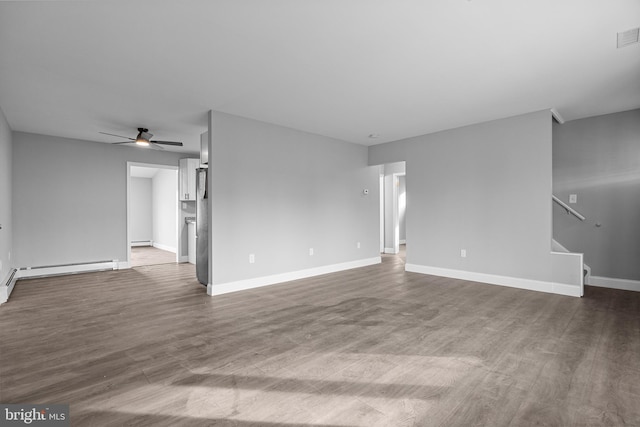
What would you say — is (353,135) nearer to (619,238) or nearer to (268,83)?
(268,83)

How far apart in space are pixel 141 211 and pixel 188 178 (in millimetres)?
4634

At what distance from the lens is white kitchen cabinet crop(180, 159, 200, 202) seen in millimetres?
7203

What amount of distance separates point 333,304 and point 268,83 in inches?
110

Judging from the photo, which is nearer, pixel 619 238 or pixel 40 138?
pixel 619 238

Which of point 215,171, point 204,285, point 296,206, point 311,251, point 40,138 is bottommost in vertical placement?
point 204,285

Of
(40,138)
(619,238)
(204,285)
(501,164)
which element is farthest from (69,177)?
(619,238)

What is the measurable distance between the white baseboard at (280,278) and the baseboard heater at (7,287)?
8.35 ft

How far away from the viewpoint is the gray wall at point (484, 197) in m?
4.45

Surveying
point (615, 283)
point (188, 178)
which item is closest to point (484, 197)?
point (615, 283)

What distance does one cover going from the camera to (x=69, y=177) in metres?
5.95

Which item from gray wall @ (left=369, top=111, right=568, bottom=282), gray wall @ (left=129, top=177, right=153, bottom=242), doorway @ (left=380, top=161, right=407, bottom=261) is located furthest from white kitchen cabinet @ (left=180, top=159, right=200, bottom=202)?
doorway @ (left=380, top=161, right=407, bottom=261)

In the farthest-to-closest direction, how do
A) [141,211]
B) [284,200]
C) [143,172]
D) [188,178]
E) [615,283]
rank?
[141,211] → [143,172] → [188,178] → [284,200] → [615,283]

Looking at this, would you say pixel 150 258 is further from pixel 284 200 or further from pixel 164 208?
pixel 284 200

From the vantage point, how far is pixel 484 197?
16.5 ft
